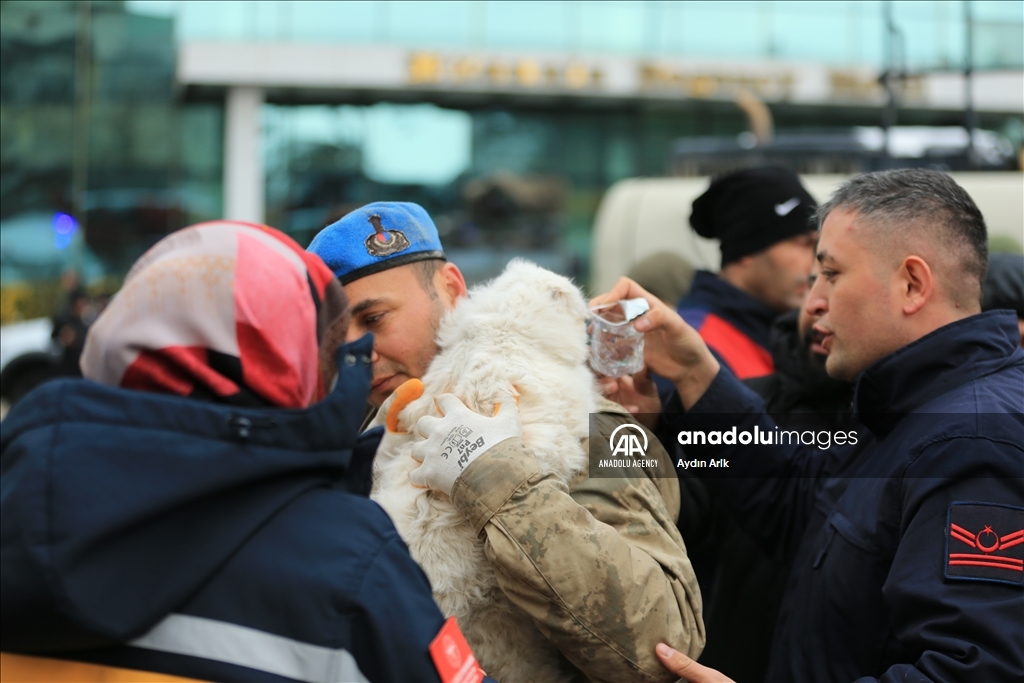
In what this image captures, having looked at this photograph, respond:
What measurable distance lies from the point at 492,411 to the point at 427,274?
0.61 meters

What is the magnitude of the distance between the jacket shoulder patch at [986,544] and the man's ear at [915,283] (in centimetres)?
52

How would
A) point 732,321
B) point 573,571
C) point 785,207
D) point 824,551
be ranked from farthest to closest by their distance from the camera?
point 785,207, point 732,321, point 824,551, point 573,571

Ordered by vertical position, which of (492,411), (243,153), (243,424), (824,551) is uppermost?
(243,153)

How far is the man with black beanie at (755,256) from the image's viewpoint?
138 inches

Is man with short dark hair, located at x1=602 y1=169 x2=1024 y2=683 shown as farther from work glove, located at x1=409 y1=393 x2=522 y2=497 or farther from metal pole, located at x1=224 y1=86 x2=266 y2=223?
metal pole, located at x1=224 y1=86 x2=266 y2=223

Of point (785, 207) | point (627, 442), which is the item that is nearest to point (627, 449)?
point (627, 442)

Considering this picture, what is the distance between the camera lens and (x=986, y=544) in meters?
1.65

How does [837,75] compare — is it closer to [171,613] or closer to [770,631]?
[770,631]

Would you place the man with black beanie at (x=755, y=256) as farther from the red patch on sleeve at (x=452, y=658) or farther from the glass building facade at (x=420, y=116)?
the glass building facade at (x=420, y=116)

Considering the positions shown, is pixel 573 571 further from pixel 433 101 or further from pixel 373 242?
pixel 433 101

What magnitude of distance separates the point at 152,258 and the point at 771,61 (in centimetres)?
2437

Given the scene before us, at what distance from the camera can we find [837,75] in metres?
23.5

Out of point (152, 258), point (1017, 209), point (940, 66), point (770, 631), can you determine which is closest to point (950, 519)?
point (770, 631)

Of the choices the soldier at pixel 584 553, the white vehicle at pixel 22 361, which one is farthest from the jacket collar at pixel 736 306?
the white vehicle at pixel 22 361
